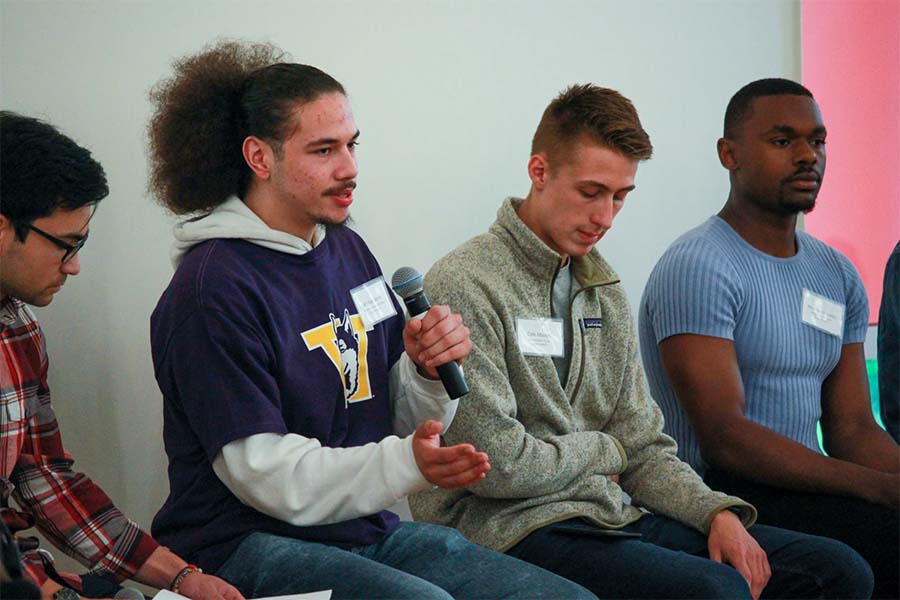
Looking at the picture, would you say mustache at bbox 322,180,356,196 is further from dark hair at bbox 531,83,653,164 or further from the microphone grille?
dark hair at bbox 531,83,653,164

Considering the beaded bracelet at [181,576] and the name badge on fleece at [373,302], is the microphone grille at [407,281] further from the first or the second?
the beaded bracelet at [181,576]

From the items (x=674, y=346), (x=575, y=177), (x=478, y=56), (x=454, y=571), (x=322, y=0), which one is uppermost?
(x=322, y=0)

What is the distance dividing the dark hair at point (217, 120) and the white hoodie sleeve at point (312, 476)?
1.86 feet

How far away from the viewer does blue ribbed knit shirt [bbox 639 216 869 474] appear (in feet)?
8.90

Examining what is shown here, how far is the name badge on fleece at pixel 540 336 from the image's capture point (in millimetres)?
2352

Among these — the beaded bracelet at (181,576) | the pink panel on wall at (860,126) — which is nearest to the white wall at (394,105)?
the pink panel on wall at (860,126)

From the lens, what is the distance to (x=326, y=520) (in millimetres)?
1851

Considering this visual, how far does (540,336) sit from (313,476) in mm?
765

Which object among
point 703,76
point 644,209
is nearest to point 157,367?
point 644,209

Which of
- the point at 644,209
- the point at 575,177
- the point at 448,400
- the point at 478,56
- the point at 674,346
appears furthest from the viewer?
the point at 644,209

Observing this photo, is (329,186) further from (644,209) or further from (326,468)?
(644,209)

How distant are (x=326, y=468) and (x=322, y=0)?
4.84ft

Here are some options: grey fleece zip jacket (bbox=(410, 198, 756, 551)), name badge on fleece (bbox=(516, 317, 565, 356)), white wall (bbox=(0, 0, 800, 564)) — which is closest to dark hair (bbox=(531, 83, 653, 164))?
grey fleece zip jacket (bbox=(410, 198, 756, 551))

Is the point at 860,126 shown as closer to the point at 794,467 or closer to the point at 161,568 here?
the point at 794,467
